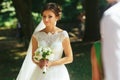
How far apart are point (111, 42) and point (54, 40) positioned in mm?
3910

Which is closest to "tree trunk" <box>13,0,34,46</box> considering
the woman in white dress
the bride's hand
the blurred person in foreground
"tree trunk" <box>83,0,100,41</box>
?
"tree trunk" <box>83,0,100,41</box>

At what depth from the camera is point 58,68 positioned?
5469mm

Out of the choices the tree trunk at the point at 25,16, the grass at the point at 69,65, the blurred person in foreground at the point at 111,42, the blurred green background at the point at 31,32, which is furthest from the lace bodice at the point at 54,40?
the tree trunk at the point at 25,16

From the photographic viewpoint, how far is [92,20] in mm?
19672

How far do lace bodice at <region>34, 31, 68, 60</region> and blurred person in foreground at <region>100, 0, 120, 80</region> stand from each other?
12.5 feet

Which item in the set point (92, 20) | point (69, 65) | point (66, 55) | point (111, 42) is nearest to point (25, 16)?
point (69, 65)

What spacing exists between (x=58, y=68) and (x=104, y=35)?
157 inches

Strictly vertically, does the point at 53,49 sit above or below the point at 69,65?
above

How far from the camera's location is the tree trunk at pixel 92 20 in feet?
64.0

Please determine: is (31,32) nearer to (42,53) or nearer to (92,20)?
(92,20)

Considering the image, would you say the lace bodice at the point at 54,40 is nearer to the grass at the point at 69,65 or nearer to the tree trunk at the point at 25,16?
the grass at the point at 69,65

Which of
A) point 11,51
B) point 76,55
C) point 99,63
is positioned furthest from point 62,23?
point 99,63

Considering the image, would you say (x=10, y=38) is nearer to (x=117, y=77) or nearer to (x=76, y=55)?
(x=76, y=55)

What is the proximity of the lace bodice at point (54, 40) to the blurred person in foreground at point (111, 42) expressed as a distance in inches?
150
